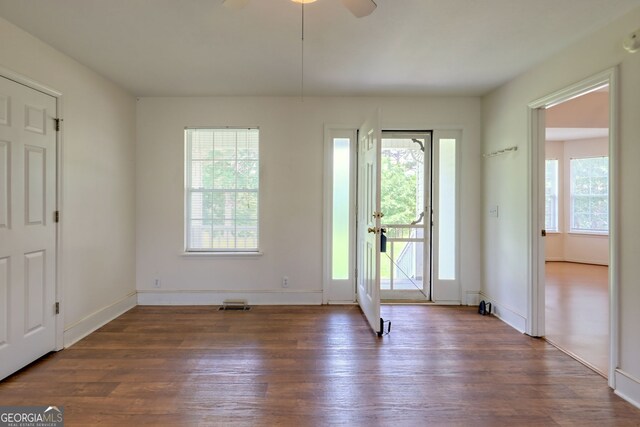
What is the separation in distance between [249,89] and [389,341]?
2.96 m

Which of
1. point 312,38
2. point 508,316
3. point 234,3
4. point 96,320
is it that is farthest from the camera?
point 508,316

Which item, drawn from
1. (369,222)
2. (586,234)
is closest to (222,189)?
(369,222)

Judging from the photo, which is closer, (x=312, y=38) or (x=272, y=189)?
(x=312, y=38)

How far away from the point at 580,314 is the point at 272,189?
3.74 m

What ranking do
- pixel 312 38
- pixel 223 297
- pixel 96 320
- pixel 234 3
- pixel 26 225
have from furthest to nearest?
pixel 223 297 < pixel 96 320 < pixel 312 38 < pixel 26 225 < pixel 234 3

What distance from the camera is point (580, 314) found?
3.69 meters

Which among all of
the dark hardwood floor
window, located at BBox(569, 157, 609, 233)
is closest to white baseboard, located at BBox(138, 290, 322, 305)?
the dark hardwood floor

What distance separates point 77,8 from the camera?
215 centimetres

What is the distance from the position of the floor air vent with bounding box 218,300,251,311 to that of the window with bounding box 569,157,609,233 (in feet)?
22.2

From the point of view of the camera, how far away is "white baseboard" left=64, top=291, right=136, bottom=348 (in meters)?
2.89

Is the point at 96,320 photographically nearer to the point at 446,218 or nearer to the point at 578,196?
the point at 446,218

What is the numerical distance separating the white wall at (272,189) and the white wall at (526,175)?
0.78ft

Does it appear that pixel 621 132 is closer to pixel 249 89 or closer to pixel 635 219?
pixel 635 219

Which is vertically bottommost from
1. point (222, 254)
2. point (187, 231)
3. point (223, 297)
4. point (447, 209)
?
point (223, 297)
